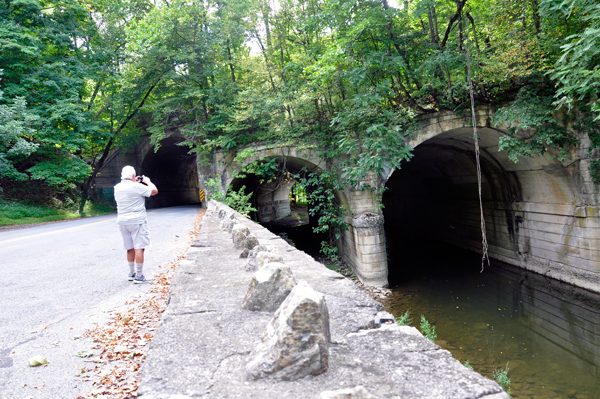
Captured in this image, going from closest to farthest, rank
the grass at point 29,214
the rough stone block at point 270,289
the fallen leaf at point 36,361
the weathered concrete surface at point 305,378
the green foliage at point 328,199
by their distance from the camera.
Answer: the weathered concrete surface at point 305,378, the rough stone block at point 270,289, the fallen leaf at point 36,361, the green foliage at point 328,199, the grass at point 29,214

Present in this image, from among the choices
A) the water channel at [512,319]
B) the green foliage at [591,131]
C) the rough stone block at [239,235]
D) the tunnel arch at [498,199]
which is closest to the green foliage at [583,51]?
the green foliage at [591,131]

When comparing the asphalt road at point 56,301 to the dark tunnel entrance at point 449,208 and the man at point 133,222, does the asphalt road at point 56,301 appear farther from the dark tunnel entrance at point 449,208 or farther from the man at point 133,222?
the dark tunnel entrance at point 449,208

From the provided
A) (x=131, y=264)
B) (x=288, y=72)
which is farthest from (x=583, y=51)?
(x=288, y=72)

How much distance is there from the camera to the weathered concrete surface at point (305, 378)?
116cm

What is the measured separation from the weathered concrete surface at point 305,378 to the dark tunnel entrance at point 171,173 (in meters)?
21.0

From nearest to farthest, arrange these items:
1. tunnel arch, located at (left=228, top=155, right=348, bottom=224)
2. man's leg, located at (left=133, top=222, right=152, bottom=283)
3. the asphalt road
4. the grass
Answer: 1. the asphalt road
2. man's leg, located at (left=133, top=222, right=152, bottom=283)
3. the grass
4. tunnel arch, located at (left=228, top=155, right=348, bottom=224)

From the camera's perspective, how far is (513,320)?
25.9ft

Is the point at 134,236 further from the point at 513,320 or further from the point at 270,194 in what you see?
the point at 270,194

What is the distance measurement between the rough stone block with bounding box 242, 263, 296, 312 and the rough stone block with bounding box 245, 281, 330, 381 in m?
0.53

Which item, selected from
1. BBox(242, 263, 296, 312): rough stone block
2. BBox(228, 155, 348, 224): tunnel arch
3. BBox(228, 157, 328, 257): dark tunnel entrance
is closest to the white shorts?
BBox(242, 263, 296, 312): rough stone block

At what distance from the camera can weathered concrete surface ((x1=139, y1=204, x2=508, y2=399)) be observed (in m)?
1.16

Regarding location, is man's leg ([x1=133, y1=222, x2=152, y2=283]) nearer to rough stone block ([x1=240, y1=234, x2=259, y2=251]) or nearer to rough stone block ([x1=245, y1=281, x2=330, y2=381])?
rough stone block ([x1=240, y1=234, x2=259, y2=251])

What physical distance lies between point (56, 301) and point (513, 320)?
28.4 feet

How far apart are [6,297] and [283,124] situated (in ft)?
33.7
